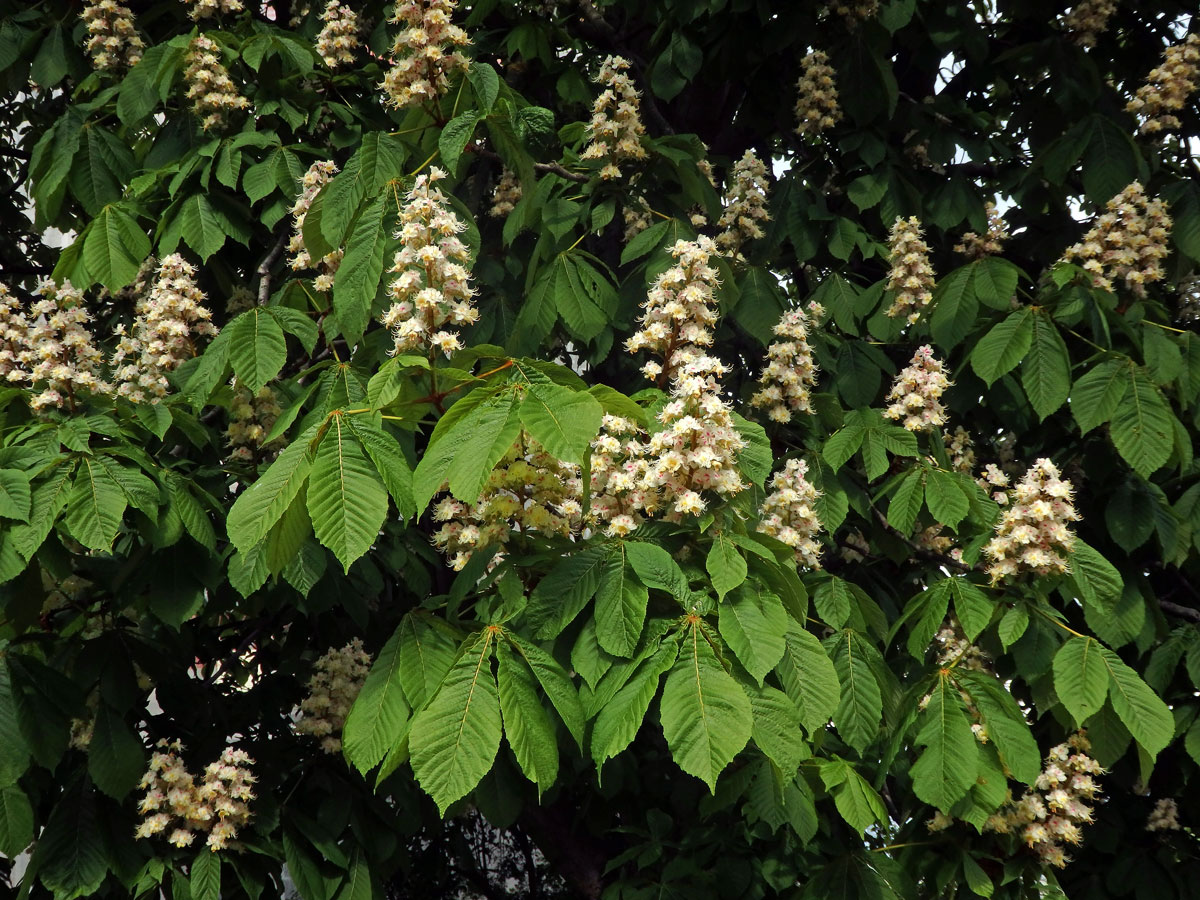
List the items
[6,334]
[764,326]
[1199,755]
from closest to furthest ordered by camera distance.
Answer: [6,334] < [1199,755] < [764,326]

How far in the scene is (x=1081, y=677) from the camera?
2.83 metres

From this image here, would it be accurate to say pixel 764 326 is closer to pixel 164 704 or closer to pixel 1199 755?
pixel 1199 755

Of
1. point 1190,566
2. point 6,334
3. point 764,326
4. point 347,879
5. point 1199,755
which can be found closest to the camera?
point 6,334

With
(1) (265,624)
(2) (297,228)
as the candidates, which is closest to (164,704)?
(1) (265,624)

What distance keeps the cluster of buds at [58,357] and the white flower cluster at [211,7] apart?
1.18 metres

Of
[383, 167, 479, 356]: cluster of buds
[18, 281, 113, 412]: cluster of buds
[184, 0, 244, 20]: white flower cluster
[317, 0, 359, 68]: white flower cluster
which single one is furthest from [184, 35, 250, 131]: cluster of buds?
[383, 167, 479, 356]: cluster of buds

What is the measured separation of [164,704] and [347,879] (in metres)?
0.82

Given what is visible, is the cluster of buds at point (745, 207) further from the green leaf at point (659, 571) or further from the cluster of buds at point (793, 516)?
the green leaf at point (659, 571)

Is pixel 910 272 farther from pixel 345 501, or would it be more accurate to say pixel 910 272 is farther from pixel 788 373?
pixel 345 501

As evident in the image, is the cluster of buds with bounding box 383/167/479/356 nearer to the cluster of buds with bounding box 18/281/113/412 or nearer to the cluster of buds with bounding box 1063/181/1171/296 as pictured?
the cluster of buds with bounding box 18/281/113/412

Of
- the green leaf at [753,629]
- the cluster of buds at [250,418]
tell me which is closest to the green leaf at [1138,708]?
the green leaf at [753,629]

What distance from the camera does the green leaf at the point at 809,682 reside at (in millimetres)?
2479

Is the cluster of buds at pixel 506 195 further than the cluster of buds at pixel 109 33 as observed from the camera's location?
Yes

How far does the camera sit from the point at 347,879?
11.0ft
